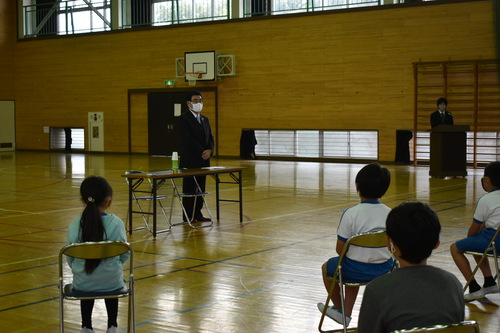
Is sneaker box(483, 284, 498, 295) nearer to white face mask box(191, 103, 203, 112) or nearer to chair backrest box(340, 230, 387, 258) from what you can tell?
chair backrest box(340, 230, 387, 258)

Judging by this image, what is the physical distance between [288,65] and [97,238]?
17207 mm

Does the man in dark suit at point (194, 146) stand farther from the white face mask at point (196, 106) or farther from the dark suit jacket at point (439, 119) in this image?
the dark suit jacket at point (439, 119)

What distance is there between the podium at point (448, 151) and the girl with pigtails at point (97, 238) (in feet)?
39.1

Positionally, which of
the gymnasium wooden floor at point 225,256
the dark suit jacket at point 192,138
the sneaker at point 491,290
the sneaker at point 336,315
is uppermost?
the dark suit jacket at point 192,138

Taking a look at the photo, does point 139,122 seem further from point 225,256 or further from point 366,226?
point 366,226

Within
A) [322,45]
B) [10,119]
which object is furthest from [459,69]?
[10,119]

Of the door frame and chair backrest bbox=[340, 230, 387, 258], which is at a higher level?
the door frame

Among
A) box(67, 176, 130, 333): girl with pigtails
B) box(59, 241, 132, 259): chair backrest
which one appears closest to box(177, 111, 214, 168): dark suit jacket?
box(67, 176, 130, 333): girl with pigtails

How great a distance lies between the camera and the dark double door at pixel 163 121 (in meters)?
22.9

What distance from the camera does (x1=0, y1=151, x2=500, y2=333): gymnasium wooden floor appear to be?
4.63 meters

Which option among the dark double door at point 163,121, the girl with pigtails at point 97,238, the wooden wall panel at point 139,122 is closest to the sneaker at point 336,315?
the girl with pigtails at point 97,238

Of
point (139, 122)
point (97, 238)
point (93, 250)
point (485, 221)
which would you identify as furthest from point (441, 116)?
point (93, 250)

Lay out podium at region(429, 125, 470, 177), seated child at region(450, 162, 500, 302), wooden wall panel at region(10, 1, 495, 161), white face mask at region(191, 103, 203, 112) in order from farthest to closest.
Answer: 1. wooden wall panel at region(10, 1, 495, 161)
2. podium at region(429, 125, 470, 177)
3. white face mask at region(191, 103, 203, 112)
4. seated child at region(450, 162, 500, 302)

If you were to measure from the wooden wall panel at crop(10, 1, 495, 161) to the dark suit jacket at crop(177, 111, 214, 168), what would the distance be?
10.5 metres
